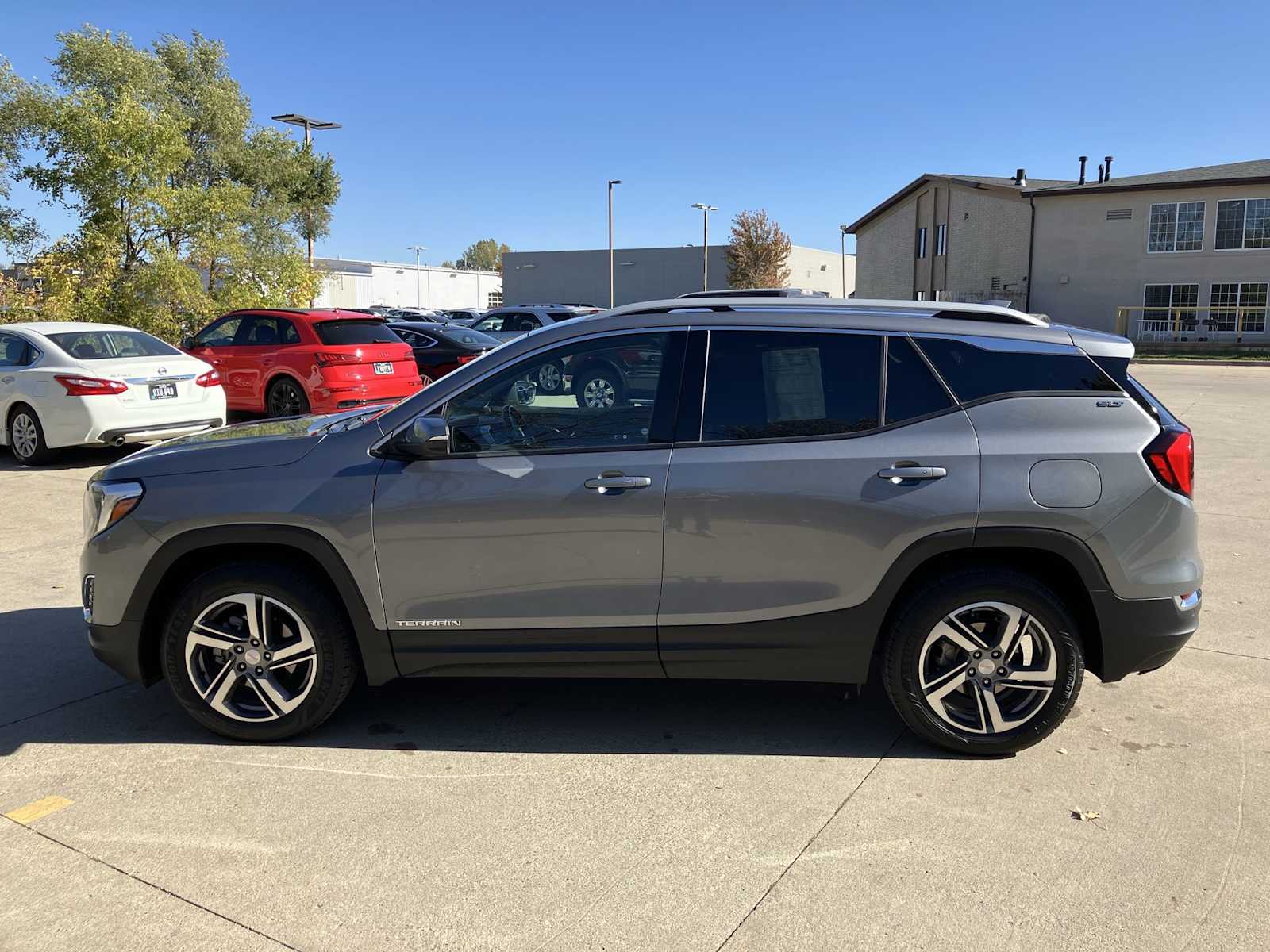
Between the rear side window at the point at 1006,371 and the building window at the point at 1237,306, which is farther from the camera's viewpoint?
the building window at the point at 1237,306

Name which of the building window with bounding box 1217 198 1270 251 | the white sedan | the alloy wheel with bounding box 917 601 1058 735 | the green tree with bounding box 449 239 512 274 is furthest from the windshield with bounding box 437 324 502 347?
the green tree with bounding box 449 239 512 274

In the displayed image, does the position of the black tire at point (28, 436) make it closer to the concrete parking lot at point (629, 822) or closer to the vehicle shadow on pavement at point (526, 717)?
the concrete parking lot at point (629, 822)

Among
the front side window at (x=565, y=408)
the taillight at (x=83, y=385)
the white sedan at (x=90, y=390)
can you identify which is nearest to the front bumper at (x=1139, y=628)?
the front side window at (x=565, y=408)

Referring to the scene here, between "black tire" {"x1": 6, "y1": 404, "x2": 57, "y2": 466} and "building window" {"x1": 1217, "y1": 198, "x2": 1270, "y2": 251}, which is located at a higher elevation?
"building window" {"x1": 1217, "y1": 198, "x2": 1270, "y2": 251}

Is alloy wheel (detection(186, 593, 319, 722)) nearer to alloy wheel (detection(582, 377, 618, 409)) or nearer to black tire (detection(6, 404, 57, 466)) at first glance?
alloy wheel (detection(582, 377, 618, 409))

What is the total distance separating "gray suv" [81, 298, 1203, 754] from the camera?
12.9ft

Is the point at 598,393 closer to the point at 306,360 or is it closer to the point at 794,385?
the point at 794,385

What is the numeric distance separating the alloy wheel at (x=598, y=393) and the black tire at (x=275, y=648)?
1.33 meters

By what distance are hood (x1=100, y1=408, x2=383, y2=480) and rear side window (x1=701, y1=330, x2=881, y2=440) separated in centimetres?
158

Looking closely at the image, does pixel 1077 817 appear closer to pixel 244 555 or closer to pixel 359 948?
pixel 359 948

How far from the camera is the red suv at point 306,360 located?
1320 centimetres

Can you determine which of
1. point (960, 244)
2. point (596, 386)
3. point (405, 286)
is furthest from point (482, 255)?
point (596, 386)

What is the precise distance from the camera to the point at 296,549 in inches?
165

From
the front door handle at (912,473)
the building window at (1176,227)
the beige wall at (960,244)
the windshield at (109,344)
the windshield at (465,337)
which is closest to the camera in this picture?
the front door handle at (912,473)
